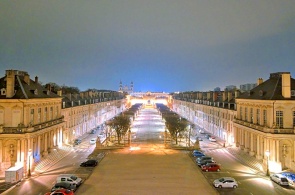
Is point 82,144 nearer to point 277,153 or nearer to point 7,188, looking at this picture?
point 7,188

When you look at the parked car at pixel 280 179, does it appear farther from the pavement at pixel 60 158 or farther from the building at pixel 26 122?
the building at pixel 26 122

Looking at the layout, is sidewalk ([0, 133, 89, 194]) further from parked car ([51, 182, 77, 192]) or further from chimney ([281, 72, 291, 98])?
chimney ([281, 72, 291, 98])

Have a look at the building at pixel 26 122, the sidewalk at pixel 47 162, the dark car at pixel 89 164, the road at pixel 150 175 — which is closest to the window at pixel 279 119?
the road at pixel 150 175

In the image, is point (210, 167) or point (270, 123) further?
point (270, 123)

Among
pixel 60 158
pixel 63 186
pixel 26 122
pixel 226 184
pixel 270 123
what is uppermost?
pixel 26 122

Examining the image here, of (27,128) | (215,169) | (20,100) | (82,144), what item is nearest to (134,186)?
(215,169)

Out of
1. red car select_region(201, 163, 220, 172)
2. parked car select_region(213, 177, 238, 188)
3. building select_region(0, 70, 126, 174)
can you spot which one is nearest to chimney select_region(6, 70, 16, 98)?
building select_region(0, 70, 126, 174)

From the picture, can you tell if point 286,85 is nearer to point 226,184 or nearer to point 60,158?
point 226,184

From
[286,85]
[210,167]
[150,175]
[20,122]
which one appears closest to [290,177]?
[210,167]

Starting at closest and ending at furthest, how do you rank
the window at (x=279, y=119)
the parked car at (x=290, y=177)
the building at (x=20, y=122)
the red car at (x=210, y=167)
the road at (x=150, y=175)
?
the road at (x=150, y=175) < the parked car at (x=290, y=177) < the building at (x=20, y=122) < the red car at (x=210, y=167) < the window at (x=279, y=119)

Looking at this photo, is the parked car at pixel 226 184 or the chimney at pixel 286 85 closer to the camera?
the parked car at pixel 226 184

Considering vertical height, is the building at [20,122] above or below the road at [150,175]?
above

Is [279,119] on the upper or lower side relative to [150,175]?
upper

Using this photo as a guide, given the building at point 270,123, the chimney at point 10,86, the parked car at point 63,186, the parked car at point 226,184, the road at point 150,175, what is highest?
the chimney at point 10,86
